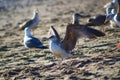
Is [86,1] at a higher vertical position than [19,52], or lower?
higher

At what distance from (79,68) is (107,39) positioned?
11.2 feet

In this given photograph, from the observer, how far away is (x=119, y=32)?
45.3 feet

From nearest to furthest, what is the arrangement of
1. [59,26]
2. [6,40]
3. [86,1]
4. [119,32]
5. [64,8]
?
[119,32], [6,40], [59,26], [64,8], [86,1]

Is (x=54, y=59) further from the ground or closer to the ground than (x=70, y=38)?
closer to the ground

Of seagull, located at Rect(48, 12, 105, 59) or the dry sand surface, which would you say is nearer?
the dry sand surface

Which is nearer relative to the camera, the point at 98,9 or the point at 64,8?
the point at 98,9

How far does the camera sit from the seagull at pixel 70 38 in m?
10.2

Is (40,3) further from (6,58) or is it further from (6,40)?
(6,58)

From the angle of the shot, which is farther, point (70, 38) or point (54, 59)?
point (54, 59)

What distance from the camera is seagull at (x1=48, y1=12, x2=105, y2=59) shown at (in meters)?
10.2

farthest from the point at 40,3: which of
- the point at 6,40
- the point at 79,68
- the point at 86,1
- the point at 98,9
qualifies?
the point at 79,68

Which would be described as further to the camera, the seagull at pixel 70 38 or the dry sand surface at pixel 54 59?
the seagull at pixel 70 38

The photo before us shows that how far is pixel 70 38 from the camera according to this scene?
1045cm

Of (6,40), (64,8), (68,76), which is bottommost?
(68,76)
